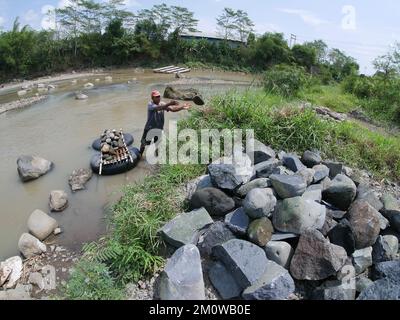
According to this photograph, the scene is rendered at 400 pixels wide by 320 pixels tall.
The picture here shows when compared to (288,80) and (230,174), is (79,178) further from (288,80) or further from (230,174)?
(288,80)

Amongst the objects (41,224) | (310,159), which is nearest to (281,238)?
(310,159)

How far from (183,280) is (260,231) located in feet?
3.44

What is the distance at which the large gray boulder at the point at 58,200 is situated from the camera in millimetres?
5766

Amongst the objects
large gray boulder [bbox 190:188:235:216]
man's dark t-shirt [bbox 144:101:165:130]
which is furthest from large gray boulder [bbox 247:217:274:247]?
man's dark t-shirt [bbox 144:101:165:130]

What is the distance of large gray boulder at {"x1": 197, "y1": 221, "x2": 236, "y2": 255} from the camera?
402 centimetres

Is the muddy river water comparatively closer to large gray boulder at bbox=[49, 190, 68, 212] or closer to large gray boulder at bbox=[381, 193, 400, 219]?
large gray boulder at bbox=[49, 190, 68, 212]

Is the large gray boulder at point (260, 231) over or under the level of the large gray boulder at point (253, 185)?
under

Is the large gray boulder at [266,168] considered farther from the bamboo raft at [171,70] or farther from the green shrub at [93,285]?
the bamboo raft at [171,70]

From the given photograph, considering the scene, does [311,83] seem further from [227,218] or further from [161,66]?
[161,66]

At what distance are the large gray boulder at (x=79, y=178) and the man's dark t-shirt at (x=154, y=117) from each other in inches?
61.2

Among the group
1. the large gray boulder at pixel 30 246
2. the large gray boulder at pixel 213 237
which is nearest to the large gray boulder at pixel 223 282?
the large gray boulder at pixel 213 237

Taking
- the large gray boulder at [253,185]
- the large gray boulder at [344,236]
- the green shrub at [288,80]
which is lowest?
the large gray boulder at [344,236]

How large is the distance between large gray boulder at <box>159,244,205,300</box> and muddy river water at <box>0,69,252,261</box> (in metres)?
1.96
